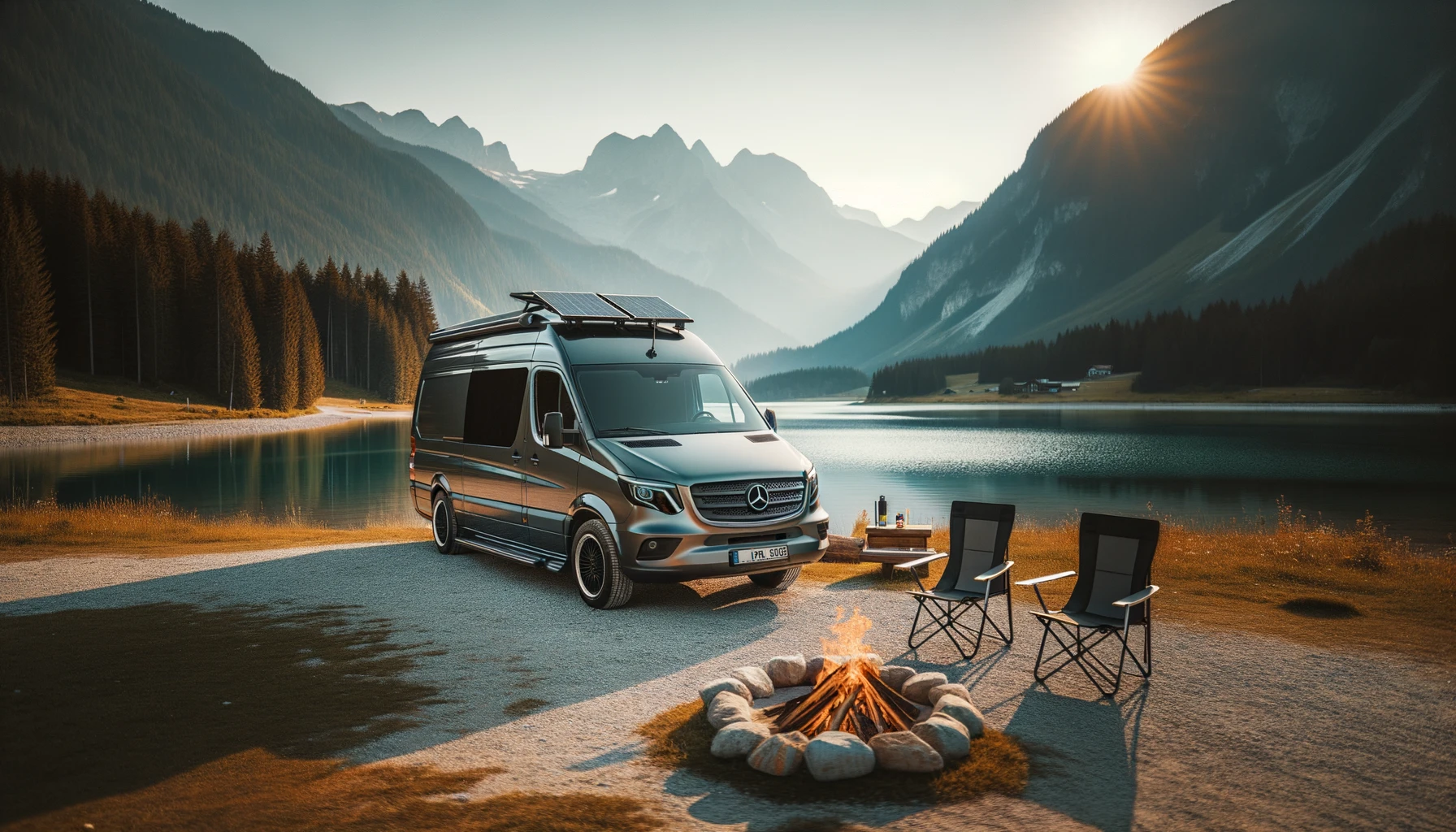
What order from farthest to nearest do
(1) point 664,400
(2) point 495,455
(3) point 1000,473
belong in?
(3) point 1000,473
(2) point 495,455
(1) point 664,400

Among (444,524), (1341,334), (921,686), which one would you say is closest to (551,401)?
(444,524)

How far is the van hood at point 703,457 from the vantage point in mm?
9531

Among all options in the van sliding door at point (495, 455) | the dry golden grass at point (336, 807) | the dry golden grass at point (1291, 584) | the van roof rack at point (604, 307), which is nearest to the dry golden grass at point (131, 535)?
the van sliding door at point (495, 455)

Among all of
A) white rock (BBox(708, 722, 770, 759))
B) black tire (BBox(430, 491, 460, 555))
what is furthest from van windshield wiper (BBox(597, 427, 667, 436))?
white rock (BBox(708, 722, 770, 759))

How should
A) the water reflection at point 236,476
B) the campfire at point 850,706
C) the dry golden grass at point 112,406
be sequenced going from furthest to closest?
1. the dry golden grass at point 112,406
2. the water reflection at point 236,476
3. the campfire at point 850,706

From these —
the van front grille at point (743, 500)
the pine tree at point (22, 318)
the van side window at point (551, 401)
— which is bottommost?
the van front grille at point (743, 500)

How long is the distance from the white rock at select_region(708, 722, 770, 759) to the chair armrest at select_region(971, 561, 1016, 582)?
9.83 ft

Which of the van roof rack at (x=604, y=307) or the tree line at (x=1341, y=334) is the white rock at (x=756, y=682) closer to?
the van roof rack at (x=604, y=307)

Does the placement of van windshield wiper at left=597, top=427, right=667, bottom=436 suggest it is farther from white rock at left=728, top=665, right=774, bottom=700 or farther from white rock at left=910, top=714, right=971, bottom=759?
white rock at left=910, top=714, right=971, bottom=759

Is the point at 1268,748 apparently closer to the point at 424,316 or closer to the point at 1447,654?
the point at 1447,654

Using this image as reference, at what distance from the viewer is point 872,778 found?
534cm

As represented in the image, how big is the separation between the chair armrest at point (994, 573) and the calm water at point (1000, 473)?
20.1 meters

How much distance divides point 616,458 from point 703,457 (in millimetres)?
968

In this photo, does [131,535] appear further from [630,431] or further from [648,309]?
[630,431]
